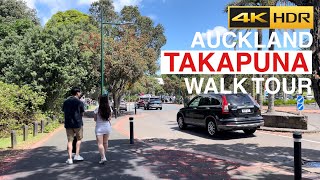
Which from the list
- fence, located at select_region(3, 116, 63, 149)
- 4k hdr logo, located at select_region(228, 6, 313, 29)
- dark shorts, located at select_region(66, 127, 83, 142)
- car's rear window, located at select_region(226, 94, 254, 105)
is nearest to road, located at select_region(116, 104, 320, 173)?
car's rear window, located at select_region(226, 94, 254, 105)

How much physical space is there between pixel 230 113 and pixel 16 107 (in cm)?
963

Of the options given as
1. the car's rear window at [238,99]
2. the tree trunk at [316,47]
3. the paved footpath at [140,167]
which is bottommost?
the paved footpath at [140,167]

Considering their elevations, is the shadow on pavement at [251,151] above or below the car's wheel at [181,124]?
below

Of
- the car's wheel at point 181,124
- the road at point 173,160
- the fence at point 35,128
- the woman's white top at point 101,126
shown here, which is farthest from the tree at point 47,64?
the woman's white top at point 101,126

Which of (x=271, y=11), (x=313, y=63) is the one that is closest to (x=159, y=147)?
(x=313, y=63)

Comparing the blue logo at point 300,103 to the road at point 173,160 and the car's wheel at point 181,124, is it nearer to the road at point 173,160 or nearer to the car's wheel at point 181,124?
the road at point 173,160

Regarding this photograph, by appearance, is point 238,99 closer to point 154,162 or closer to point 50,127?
point 154,162

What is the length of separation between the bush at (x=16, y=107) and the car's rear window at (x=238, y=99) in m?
8.93

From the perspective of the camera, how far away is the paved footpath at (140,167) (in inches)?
291

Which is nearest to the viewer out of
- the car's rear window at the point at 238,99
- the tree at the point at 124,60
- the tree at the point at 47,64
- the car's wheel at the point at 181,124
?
the car's rear window at the point at 238,99

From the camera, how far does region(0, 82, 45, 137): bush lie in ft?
50.0

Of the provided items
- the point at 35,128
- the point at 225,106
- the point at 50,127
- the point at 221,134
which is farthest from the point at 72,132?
the point at 50,127

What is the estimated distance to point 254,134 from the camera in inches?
566

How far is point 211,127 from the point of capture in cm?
1386
